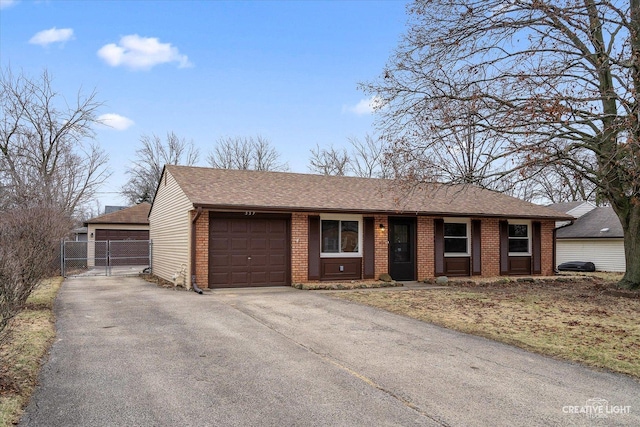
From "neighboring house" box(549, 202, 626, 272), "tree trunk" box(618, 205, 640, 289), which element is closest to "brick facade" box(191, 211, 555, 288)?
"neighboring house" box(549, 202, 626, 272)

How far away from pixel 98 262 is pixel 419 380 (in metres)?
26.1

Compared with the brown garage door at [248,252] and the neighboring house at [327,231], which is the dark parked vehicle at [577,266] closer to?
the neighboring house at [327,231]

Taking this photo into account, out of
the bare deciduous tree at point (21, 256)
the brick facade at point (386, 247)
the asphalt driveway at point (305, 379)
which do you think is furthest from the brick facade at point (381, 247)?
the bare deciduous tree at point (21, 256)

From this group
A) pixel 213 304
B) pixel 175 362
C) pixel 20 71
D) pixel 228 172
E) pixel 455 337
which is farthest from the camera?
pixel 20 71

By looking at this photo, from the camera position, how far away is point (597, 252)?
24359 mm

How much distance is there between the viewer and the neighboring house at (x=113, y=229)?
26547 millimetres

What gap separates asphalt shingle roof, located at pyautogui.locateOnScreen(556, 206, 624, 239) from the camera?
23656 mm

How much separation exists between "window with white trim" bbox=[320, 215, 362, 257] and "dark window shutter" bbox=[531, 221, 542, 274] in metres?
7.79

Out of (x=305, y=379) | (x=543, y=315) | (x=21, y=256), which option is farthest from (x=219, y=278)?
(x=305, y=379)

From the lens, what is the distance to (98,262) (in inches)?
1054

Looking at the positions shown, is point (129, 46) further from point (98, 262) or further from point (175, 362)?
point (98, 262)

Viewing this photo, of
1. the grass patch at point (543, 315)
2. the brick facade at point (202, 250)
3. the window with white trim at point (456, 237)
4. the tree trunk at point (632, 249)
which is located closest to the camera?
the grass patch at point (543, 315)

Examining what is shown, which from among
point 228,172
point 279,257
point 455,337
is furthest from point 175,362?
point 228,172

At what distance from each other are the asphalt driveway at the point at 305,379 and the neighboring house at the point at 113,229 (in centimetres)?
2010
